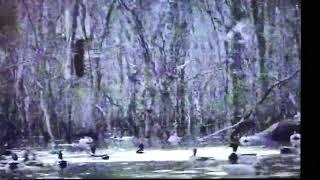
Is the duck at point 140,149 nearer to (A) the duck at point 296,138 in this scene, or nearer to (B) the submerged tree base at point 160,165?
(B) the submerged tree base at point 160,165

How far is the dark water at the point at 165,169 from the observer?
10.1 feet

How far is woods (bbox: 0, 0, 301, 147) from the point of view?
3.16m

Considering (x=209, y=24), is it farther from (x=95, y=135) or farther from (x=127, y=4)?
(x=95, y=135)

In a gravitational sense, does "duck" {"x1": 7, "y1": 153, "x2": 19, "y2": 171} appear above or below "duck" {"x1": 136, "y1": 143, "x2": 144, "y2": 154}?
below

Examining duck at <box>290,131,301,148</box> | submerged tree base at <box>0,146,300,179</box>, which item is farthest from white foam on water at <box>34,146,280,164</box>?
duck at <box>290,131,301,148</box>

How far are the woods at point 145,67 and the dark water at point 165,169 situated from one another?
0.52 ft

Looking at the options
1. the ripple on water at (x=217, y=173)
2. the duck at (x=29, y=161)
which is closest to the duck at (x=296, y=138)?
the ripple on water at (x=217, y=173)

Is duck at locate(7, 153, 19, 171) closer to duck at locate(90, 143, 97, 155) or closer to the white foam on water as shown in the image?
the white foam on water

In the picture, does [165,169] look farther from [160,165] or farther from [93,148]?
[93,148]

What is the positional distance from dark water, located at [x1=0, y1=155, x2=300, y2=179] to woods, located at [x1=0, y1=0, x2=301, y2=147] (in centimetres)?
16

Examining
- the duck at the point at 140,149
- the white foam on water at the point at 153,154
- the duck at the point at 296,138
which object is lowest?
the white foam on water at the point at 153,154

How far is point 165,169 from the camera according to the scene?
312 centimetres

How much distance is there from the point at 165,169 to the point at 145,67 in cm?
59
